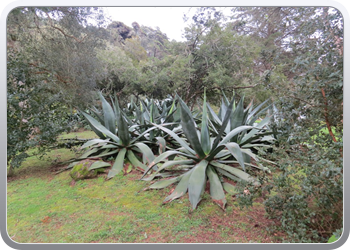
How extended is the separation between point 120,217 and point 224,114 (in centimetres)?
251

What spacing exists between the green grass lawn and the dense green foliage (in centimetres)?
16

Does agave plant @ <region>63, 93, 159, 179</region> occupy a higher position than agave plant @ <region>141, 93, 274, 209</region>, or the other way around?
agave plant @ <region>63, 93, 159, 179</region>

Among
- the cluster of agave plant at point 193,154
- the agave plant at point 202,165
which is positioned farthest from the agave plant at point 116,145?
the agave plant at point 202,165

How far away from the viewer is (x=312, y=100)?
4.85 ft

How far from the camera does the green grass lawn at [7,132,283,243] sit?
58.1 inches

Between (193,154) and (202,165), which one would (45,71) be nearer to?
(193,154)

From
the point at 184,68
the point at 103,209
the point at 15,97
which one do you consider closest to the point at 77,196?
the point at 103,209

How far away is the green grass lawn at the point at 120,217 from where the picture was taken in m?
1.48

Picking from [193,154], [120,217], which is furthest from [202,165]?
[120,217]

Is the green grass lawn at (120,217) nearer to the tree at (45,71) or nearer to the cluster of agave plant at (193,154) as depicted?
the cluster of agave plant at (193,154)

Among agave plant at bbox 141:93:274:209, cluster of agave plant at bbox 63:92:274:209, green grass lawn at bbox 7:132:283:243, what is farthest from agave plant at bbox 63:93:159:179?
agave plant at bbox 141:93:274:209

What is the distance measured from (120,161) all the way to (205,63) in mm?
5472

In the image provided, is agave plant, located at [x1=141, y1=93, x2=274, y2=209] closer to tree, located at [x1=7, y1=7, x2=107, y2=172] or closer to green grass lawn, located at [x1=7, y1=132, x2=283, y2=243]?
green grass lawn, located at [x1=7, y1=132, x2=283, y2=243]
